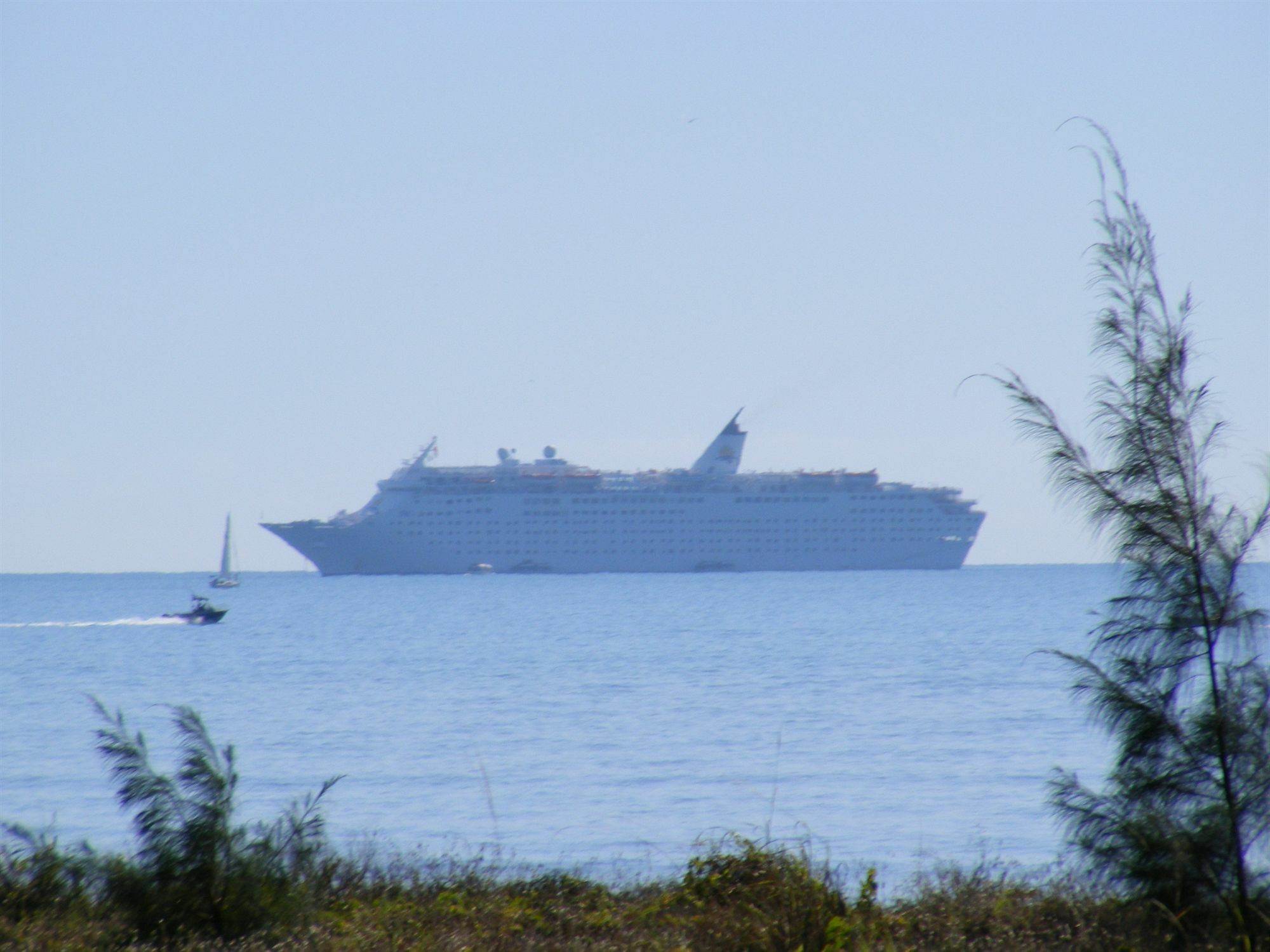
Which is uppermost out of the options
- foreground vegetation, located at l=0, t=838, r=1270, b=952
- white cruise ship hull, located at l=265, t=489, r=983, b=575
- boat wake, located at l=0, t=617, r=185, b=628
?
white cruise ship hull, located at l=265, t=489, r=983, b=575

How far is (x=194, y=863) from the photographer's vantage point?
15.5ft

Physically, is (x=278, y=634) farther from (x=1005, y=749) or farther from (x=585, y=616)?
(x=1005, y=749)

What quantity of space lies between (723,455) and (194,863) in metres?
80.0

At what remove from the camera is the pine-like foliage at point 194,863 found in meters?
4.72

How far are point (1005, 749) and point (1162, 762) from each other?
9787 mm

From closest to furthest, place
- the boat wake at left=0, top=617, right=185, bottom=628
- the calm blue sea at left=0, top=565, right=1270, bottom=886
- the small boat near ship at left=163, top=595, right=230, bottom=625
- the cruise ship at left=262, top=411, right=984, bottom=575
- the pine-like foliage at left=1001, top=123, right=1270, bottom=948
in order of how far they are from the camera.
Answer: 1. the pine-like foliage at left=1001, top=123, right=1270, bottom=948
2. the calm blue sea at left=0, top=565, right=1270, bottom=886
3. the small boat near ship at left=163, top=595, right=230, bottom=625
4. the boat wake at left=0, top=617, right=185, bottom=628
5. the cruise ship at left=262, top=411, right=984, bottom=575

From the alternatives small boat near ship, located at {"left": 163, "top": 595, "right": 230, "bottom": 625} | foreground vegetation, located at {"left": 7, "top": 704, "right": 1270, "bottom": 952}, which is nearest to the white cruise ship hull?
small boat near ship, located at {"left": 163, "top": 595, "right": 230, "bottom": 625}

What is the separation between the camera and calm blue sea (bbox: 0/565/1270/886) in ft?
30.4

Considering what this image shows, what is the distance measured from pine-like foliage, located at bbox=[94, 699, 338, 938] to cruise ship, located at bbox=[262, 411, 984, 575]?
235ft

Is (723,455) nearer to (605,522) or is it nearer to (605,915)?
(605,522)

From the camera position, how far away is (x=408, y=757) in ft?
44.7

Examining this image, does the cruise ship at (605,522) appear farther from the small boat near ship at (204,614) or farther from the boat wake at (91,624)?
the small boat near ship at (204,614)

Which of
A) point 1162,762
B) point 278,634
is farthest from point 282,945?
point 278,634

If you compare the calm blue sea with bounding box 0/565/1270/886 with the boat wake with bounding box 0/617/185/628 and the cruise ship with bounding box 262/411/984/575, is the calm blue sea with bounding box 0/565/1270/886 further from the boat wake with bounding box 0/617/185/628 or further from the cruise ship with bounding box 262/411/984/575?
the cruise ship with bounding box 262/411/984/575
